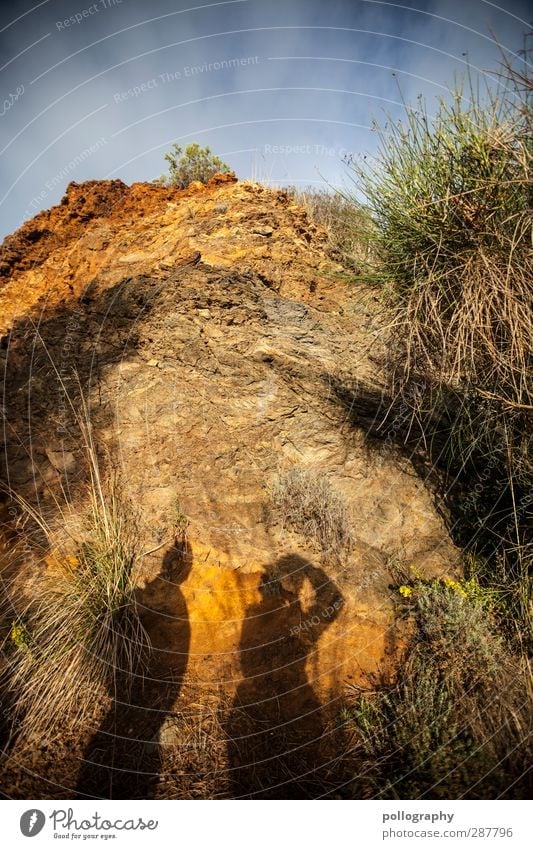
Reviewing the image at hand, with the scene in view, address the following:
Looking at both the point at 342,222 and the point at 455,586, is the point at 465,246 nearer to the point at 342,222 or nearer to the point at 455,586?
the point at 342,222

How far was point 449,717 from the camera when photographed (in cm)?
290

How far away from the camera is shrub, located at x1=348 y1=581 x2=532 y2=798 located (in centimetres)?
259

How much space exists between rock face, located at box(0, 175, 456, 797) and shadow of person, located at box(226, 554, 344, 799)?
0.13 ft

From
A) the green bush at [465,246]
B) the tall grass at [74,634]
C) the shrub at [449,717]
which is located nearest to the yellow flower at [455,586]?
the shrub at [449,717]

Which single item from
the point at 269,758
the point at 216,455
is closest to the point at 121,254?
the point at 216,455

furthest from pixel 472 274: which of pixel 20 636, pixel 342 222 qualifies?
pixel 20 636

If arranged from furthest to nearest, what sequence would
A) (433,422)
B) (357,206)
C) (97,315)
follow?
(97,315)
(433,422)
(357,206)

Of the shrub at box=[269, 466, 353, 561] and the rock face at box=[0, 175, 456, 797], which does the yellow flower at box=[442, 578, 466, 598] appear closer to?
the rock face at box=[0, 175, 456, 797]

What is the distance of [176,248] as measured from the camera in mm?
4867

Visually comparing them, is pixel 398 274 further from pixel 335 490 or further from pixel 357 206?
pixel 335 490

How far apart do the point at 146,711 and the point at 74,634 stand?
87cm

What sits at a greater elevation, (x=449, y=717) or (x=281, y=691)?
(x=449, y=717)

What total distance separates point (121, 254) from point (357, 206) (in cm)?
324

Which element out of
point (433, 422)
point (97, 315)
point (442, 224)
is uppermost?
point (442, 224)
